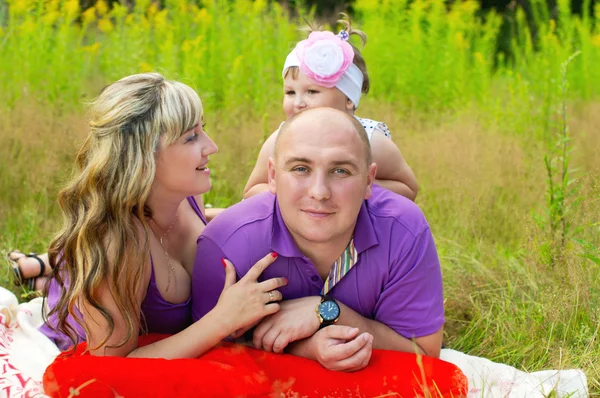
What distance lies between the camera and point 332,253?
113 inches

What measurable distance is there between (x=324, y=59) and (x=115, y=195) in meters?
1.25

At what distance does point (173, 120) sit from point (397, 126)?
3.81 m

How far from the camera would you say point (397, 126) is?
6453 millimetres

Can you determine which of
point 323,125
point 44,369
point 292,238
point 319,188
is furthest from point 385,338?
point 44,369

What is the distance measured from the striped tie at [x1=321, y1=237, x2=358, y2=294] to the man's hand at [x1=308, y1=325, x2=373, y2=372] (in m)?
0.21

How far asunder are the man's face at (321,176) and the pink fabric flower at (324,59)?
0.77 m

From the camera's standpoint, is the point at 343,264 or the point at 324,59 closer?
the point at 343,264

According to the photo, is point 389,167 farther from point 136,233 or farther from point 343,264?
point 136,233

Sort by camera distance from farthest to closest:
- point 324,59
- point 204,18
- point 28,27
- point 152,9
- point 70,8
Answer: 1. point 204,18
2. point 152,9
3. point 70,8
4. point 28,27
5. point 324,59

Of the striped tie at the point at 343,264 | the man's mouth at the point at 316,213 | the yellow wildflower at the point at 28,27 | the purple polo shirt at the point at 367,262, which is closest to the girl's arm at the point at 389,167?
the purple polo shirt at the point at 367,262

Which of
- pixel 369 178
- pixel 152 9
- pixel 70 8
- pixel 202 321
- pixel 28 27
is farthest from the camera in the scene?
pixel 152 9

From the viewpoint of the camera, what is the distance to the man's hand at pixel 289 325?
2.78 metres

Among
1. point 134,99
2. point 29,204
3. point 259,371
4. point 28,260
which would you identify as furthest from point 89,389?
point 29,204

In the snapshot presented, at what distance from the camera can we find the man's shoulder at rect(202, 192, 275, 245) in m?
2.88
